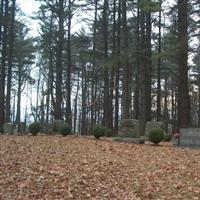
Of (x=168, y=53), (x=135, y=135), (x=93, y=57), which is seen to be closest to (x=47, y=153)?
(x=135, y=135)

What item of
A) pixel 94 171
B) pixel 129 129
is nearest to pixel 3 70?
pixel 129 129

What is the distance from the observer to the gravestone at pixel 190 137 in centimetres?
1794

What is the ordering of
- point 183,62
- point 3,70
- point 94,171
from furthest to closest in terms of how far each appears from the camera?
point 3,70
point 183,62
point 94,171

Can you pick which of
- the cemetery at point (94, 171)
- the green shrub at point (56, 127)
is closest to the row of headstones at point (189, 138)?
the cemetery at point (94, 171)

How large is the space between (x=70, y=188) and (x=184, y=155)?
19.2 ft

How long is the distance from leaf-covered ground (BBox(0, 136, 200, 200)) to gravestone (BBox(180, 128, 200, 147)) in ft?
8.07

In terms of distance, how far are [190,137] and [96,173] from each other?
25.5 feet

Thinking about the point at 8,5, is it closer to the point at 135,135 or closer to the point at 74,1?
the point at 74,1

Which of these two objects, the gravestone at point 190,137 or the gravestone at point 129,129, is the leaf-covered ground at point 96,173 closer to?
the gravestone at point 190,137

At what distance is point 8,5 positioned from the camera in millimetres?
30844

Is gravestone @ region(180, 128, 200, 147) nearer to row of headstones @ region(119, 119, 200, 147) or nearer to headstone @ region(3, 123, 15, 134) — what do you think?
row of headstones @ region(119, 119, 200, 147)

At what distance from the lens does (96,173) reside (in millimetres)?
11273

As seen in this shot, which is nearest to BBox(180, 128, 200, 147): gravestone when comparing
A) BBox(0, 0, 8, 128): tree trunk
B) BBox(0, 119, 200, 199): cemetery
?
BBox(0, 119, 200, 199): cemetery

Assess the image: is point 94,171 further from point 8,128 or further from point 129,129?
point 8,128
